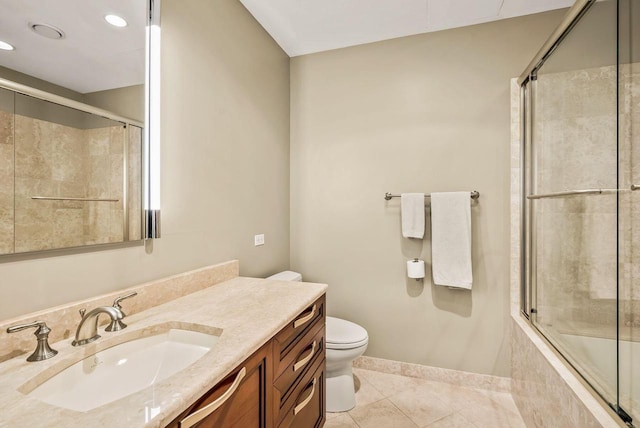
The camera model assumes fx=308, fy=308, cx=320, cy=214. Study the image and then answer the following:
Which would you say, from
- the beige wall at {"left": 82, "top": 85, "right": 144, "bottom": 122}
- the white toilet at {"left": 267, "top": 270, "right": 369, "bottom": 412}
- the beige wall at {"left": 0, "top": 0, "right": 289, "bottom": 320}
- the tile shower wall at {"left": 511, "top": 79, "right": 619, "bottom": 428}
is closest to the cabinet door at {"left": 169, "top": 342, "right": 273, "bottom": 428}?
the beige wall at {"left": 0, "top": 0, "right": 289, "bottom": 320}

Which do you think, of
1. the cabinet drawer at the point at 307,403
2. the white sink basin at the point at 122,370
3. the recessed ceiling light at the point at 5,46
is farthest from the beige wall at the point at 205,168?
the cabinet drawer at the point at 307,403

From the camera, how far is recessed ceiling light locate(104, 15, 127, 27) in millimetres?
1113

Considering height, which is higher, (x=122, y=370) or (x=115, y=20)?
(x=115, y=20)

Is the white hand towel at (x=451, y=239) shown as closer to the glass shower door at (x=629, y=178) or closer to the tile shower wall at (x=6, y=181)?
the glass shower door at (x=629, y=178)

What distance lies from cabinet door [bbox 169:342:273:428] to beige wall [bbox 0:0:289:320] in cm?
62

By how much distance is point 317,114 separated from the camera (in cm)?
249

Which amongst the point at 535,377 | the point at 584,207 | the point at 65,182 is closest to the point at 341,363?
the point at 535,377

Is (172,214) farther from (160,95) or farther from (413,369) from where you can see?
(413,369)

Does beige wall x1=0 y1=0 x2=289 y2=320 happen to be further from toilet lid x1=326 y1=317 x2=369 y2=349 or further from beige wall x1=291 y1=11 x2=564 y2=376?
toilet lid x1=326 y1=317 x2=369 y2=349

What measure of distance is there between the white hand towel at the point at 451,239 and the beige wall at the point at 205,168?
1149 mm

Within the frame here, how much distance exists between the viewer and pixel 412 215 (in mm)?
2160

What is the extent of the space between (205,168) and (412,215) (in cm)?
138

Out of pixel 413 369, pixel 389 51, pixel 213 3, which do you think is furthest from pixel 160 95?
pixel 413 369

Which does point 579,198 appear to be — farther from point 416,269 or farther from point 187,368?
point 187,368
